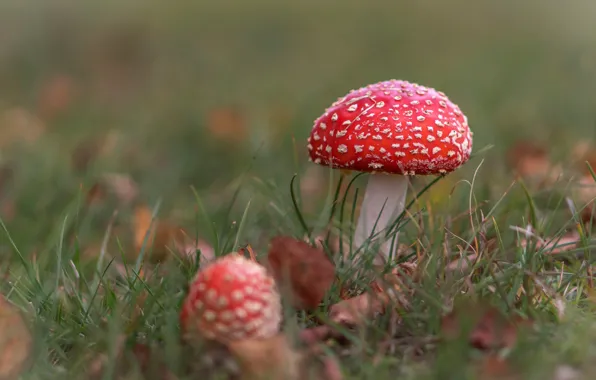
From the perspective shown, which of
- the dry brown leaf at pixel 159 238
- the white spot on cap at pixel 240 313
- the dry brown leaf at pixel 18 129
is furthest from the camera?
the dry brown leaf at pixel 18 129

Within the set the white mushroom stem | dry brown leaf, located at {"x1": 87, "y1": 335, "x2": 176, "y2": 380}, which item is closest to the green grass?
dry brown leaf, located at {"x1": 87, "y1": 335, "x2": 176, "y2": 380}

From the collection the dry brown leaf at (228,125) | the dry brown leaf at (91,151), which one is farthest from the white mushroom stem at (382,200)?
the dry brown leaf at (228,125)

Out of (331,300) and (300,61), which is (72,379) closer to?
(331,300)

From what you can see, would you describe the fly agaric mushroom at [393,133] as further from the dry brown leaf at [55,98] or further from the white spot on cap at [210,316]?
the dry brown leaf at [55,98]

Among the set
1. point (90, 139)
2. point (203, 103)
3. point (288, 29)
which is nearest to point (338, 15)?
point (288, 29)

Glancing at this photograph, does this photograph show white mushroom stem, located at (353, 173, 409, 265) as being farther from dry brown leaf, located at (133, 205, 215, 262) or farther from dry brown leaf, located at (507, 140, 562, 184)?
dry brown leaf, located at (507, 140, 562, 184)

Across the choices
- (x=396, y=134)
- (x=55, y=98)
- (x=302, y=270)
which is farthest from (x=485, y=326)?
(x=55, y=98)
